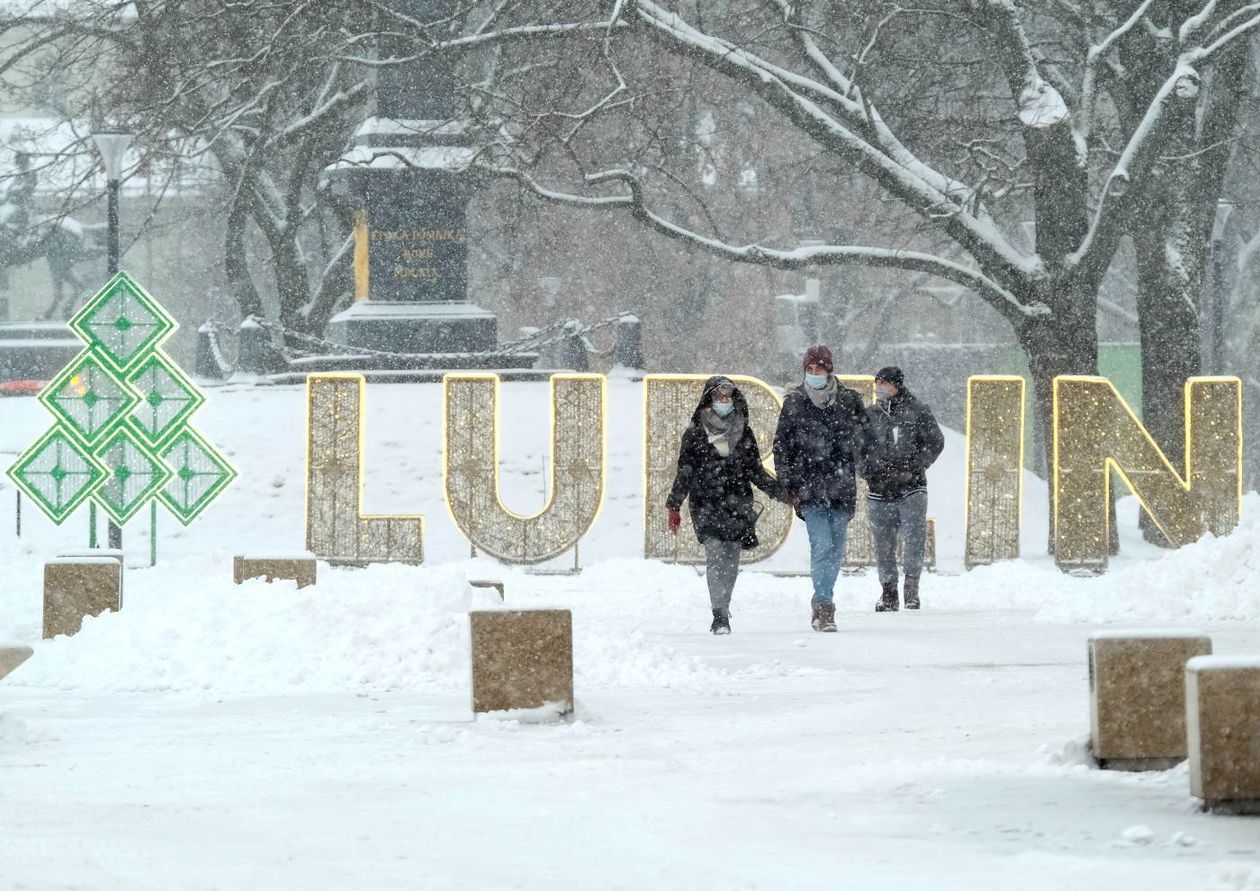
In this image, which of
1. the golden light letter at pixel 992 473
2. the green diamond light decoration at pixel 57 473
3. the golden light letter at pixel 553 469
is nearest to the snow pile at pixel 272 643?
the green diamond light decoration at pixel 57 473

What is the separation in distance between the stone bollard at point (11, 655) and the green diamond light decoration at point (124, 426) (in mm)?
9700

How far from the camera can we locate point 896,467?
632 inches

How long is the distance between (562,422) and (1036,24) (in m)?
13.4

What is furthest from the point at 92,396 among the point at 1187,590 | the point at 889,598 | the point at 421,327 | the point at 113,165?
the point at 1187,590

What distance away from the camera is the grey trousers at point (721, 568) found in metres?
14.2

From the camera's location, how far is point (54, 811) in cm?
775

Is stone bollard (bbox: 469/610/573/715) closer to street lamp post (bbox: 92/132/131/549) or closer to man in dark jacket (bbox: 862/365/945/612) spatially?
man in dark jacket (bbox: 862/365/945/612)

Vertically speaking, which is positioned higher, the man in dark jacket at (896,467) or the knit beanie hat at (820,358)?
the knit beanie hat at (820,358)

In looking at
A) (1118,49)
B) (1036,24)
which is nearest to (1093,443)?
(1118,49)

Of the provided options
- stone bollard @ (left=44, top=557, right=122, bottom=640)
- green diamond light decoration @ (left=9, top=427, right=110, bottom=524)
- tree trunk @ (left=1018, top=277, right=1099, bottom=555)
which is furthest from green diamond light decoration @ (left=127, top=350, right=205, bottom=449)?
tree trunk @ (left=1018, top=277, right=1099, bottom=555)

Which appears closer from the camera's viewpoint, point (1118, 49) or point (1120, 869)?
point (1120, 869)

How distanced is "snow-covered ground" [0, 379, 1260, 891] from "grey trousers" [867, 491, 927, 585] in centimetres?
41

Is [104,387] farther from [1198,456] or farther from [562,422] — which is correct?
[1198,456]

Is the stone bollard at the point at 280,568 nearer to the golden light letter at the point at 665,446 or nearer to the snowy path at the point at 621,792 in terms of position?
the snowy path at the point at 621,792
